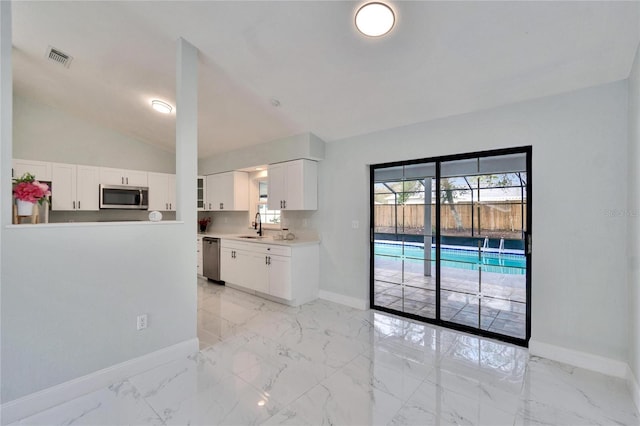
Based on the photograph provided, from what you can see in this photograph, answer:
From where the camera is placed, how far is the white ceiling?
2051 mm

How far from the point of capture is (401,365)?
250 cm

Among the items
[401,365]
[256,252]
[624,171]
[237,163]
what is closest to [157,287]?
[256,252]

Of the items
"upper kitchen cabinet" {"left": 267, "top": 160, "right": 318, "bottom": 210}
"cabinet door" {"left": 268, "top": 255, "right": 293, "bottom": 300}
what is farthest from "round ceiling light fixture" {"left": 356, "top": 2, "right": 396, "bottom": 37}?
"cabinet door" {"left": 268, "top": 255, "right": 293, "bottom": 300}

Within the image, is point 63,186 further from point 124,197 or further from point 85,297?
point 85,297

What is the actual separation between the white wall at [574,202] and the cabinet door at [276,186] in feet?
7.91

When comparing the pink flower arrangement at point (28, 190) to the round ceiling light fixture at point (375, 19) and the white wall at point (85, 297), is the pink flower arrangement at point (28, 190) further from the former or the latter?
the round ceiling light fixture at point (375, 19)

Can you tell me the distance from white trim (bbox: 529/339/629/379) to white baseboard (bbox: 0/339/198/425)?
3.24m

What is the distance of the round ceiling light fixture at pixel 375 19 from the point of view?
207 centimetres

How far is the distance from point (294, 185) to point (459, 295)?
2.62 m

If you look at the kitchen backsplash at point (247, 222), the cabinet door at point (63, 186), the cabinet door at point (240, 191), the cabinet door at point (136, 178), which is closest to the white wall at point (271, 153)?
the cabinet door at point (240, 191)

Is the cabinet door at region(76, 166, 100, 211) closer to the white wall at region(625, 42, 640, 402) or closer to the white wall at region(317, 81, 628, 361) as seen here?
the white wall at region(317, 81, 628, 361)

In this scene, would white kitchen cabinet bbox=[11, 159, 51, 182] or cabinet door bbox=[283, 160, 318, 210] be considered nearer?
white kitchen cabinet bbox=[11, 159, 51, 182]

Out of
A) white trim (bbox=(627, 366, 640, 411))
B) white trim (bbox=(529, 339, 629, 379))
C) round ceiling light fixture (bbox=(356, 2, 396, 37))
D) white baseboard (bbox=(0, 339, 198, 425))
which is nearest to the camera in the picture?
white baseboard (bbox=(0, 339, 198, 425))

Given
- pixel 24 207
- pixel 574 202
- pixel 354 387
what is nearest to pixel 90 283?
pixel 24 207
